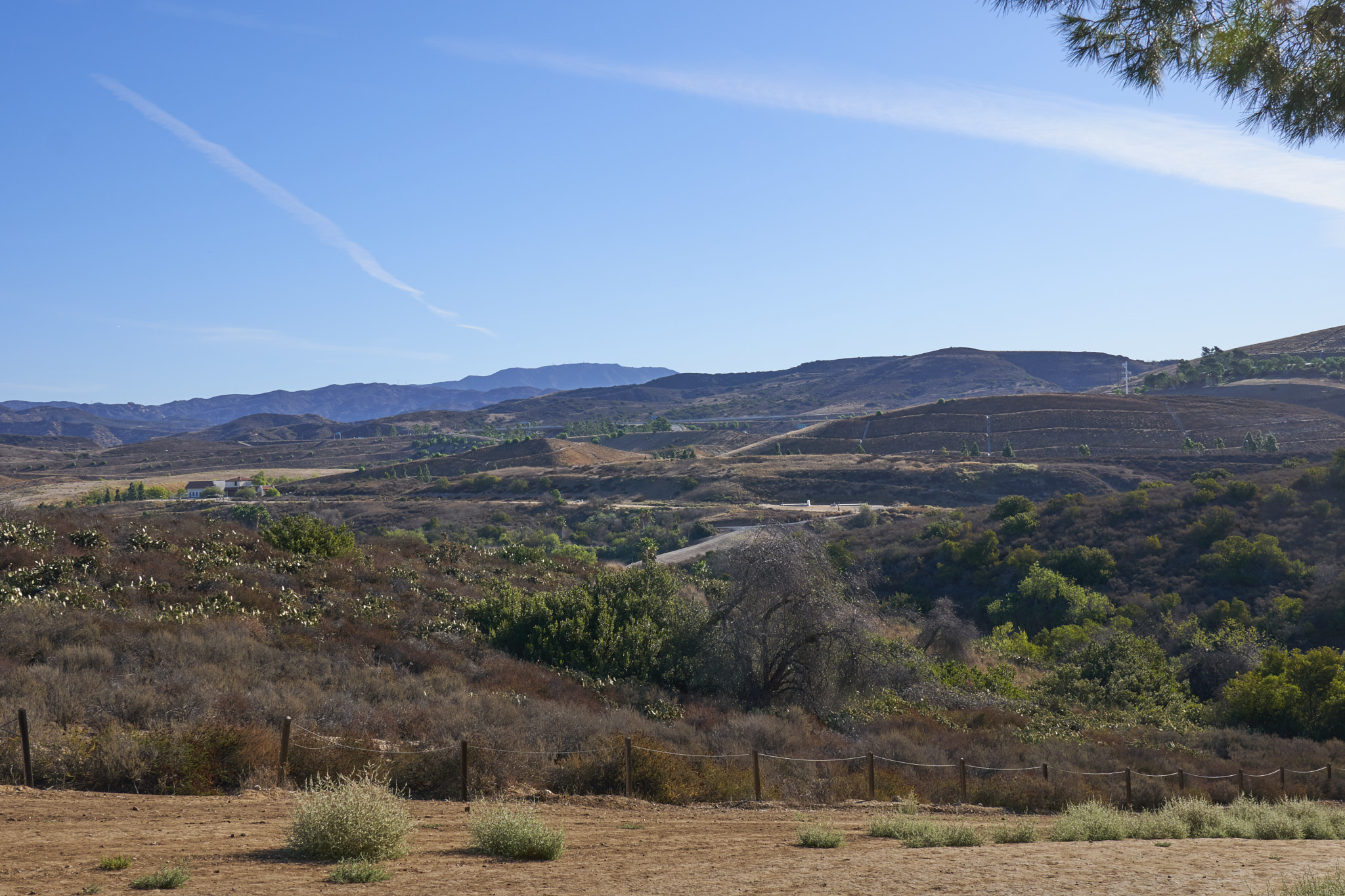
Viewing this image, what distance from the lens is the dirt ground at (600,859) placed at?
6.09 m

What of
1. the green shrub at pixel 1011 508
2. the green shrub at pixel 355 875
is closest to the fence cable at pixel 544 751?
the green shrub at pixel 355 875

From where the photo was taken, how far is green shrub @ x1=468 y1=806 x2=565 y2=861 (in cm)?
710

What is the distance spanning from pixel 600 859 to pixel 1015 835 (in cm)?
489

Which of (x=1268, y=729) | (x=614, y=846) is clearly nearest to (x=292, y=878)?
(x=614, y=846)

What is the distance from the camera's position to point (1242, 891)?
256 inches

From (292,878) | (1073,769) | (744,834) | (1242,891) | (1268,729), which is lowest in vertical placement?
(1268,729)

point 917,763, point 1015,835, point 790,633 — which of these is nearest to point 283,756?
point 1015,835

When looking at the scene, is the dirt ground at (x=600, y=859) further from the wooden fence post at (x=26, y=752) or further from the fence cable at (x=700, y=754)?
the fence cable at (x=700, y=754)

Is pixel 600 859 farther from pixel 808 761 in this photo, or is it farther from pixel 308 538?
pixel 308 538

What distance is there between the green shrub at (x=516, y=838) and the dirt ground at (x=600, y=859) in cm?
14

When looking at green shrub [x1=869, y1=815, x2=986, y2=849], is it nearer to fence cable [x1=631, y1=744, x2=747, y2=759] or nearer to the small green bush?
fence cable [x1=631, y1=744, x2=747, y2=759]

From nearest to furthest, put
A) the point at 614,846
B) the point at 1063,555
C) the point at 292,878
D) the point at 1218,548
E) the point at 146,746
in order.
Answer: the point at 292,878, the point at 614,846, the point at 146,746, the point at 1218,548, the point at 1063,555

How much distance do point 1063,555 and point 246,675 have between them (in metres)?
33.5

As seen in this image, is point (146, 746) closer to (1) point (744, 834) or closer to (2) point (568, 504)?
(1) point (744, 834)
